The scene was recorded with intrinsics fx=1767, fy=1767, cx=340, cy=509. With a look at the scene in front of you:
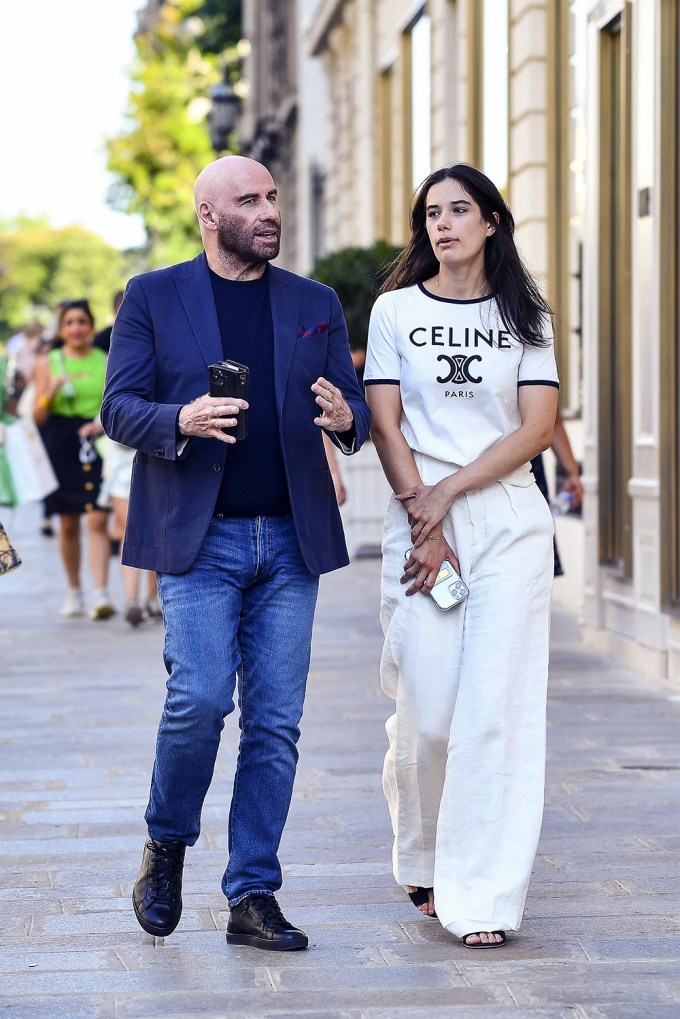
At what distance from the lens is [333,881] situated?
16.8ft

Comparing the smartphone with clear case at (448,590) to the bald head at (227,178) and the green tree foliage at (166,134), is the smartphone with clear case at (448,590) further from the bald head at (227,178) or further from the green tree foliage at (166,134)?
the green tree foliage at (166,134)

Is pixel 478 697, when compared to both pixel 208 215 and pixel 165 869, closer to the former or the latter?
pixel 165 869

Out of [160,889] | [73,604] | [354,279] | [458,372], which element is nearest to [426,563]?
[458,372]

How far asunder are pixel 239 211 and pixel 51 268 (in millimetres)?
A: 120828

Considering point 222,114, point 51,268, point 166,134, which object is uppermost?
point 51,268

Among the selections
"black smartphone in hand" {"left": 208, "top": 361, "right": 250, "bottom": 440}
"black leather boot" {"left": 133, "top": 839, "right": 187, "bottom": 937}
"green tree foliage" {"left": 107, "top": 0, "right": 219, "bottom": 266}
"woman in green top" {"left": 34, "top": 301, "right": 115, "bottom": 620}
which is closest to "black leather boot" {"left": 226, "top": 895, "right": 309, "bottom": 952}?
"black leather boot" {"left": 133, "top": 839, "right": 187, "bottom": 937}

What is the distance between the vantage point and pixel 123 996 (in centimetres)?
407

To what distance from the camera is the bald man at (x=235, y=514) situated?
4.35 m

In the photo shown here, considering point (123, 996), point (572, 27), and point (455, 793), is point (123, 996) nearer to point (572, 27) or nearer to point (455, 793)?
point (455, 793)

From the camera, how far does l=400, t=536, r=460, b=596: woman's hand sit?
4.48 m

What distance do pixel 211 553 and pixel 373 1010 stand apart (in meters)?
1.16

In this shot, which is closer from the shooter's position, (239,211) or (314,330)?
(239,211)

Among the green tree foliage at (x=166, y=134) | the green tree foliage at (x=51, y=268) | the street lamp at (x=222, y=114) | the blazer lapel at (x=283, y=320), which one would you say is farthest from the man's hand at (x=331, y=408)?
the green tree foliage at (x=51, y=268)

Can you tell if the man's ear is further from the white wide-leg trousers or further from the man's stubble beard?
the white wide-leg trousers
